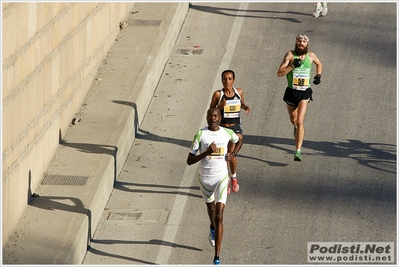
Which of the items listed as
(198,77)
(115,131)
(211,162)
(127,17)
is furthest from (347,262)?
(127,17)

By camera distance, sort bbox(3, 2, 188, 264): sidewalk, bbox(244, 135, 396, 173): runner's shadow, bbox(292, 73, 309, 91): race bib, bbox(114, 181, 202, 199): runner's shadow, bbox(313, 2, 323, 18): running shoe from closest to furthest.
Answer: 1. bbox(3, 2, 188, 264): sidewalk
2. bbox(114, 181, 202, 199): runner's shadow
3. bbox(292, 73, 309, 91): race bib
4. bbox(244, 135, 396, 173): runner's shadow
5. bbox(313, 2, 323, 18): running shoe

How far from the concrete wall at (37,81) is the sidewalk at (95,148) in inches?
7.6

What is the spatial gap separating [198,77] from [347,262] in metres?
6.38

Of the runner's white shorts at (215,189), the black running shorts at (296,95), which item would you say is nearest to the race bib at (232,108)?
the black running shorts at (296,95)

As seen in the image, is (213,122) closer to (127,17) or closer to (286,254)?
(286,254)

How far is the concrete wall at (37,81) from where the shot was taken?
11.3 m

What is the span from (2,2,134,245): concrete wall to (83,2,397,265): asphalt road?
1.12m

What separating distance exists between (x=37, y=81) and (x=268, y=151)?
3706 mm

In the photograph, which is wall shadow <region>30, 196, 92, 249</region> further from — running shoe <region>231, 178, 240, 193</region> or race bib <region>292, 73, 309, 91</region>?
race bib <region>292, 73, 309, 91</region>

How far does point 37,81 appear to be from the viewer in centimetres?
1241

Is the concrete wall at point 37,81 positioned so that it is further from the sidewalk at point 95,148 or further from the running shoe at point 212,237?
Answer: the running shoe at point 212,237

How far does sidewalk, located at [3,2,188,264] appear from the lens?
11172mm

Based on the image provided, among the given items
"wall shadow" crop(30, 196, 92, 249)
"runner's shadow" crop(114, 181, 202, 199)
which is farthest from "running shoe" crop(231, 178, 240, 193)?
"wall shadow" crop(30, 196, 92, 249)

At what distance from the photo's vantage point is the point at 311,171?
44.7 ft
